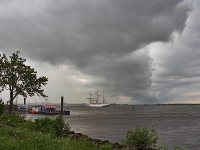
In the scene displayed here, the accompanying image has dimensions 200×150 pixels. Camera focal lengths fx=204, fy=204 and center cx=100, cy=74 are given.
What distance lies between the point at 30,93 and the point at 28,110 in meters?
71.7

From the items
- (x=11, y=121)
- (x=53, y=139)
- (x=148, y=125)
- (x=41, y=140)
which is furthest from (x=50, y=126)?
(x=148, y=125)

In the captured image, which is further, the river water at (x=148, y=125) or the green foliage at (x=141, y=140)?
the river water at (x=148, y=125)

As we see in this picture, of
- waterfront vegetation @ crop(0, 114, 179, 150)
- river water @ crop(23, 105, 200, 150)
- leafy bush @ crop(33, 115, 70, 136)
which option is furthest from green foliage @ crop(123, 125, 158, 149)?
leafy bush @ crop(33, 115, 70, 136)

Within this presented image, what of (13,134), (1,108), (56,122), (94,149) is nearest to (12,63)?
(1,108)

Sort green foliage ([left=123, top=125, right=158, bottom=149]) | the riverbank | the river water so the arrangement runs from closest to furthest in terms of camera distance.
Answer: the riverbank → green foliage ([left=123, top=125, right=158, bottom=149]) → the river water

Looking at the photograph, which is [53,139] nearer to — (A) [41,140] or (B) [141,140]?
(A) [41,140]

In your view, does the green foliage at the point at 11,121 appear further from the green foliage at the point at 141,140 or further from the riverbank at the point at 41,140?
the green foliage at the point at 141,140

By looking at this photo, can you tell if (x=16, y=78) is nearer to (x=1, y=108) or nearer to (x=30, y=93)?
(x=30, y=93)

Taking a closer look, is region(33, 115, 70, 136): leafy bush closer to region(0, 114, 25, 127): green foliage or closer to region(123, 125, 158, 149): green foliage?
region(0, 114, 25, 127): green foliage

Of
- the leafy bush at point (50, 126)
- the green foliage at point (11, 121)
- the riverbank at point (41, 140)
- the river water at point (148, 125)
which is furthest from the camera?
the river water at point (148, 125)

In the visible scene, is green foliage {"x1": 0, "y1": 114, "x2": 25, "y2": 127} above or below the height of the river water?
above

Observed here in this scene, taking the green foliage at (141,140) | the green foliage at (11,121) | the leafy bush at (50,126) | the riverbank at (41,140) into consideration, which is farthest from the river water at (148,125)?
the green foliage at (11,121)

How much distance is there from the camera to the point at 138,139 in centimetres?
1598

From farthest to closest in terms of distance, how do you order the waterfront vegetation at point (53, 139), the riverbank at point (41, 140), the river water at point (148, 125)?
1. the river water at point (148, 125)
2. the waterfront vegetation at point (53, 139)
3. the riverbank at point (41, 140)
